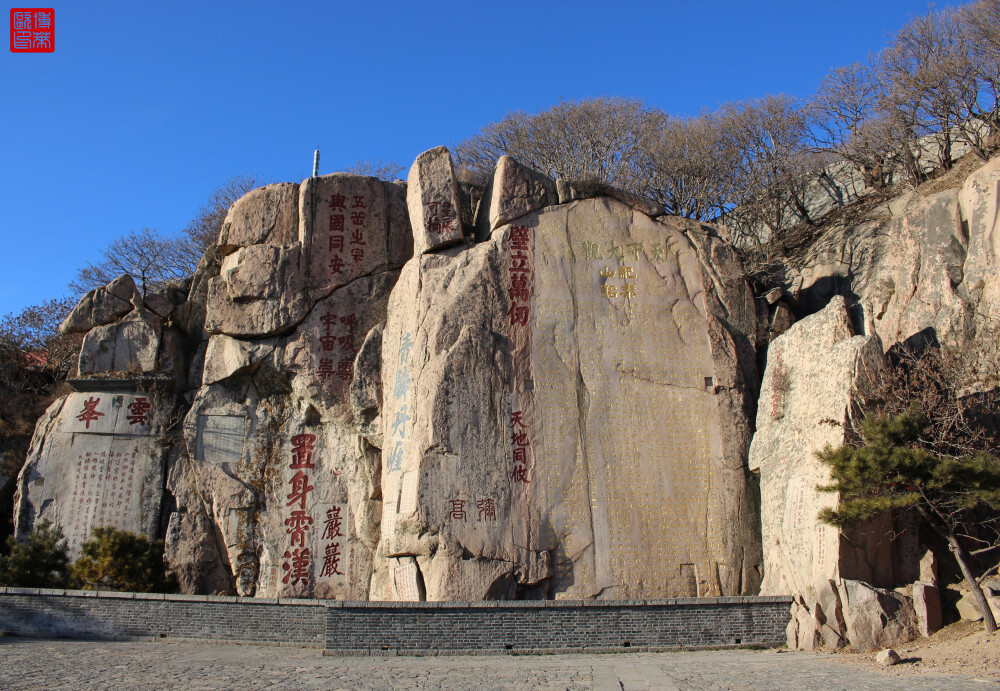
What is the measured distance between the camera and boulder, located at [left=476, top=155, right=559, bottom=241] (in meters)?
11.6

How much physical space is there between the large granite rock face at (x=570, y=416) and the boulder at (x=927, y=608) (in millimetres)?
2206

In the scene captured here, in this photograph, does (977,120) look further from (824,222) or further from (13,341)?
(13,341)

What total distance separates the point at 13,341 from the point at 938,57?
1765 centimetres

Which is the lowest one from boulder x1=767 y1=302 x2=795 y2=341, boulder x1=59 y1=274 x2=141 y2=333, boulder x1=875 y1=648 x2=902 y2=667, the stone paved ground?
the stone paved ground

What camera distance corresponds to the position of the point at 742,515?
34.0ft

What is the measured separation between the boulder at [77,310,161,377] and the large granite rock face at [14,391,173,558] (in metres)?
0.46

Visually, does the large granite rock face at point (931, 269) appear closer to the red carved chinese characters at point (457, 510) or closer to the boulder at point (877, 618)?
the boulder at point (877, 618)

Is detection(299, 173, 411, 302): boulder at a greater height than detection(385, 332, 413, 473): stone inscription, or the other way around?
detection(299, 173, 411, 302): boulder

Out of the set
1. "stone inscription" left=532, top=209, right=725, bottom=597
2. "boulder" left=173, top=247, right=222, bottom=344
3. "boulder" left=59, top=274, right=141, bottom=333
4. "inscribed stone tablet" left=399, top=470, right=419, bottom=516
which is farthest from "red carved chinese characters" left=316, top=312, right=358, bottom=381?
"boulder" left=59, top=274, right=141, bottom=333

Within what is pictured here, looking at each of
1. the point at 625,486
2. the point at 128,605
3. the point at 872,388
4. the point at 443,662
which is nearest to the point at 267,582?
the point at 128,605

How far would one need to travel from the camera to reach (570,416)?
10.6 m

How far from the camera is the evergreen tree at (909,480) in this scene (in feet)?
25.5

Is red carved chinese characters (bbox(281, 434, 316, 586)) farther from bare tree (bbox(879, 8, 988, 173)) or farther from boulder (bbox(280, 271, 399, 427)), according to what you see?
bare tree (bbox(879, 8, 988, 173))

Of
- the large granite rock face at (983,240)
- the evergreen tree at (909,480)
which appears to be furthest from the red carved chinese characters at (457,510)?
the large granite rock face at (983,240)
